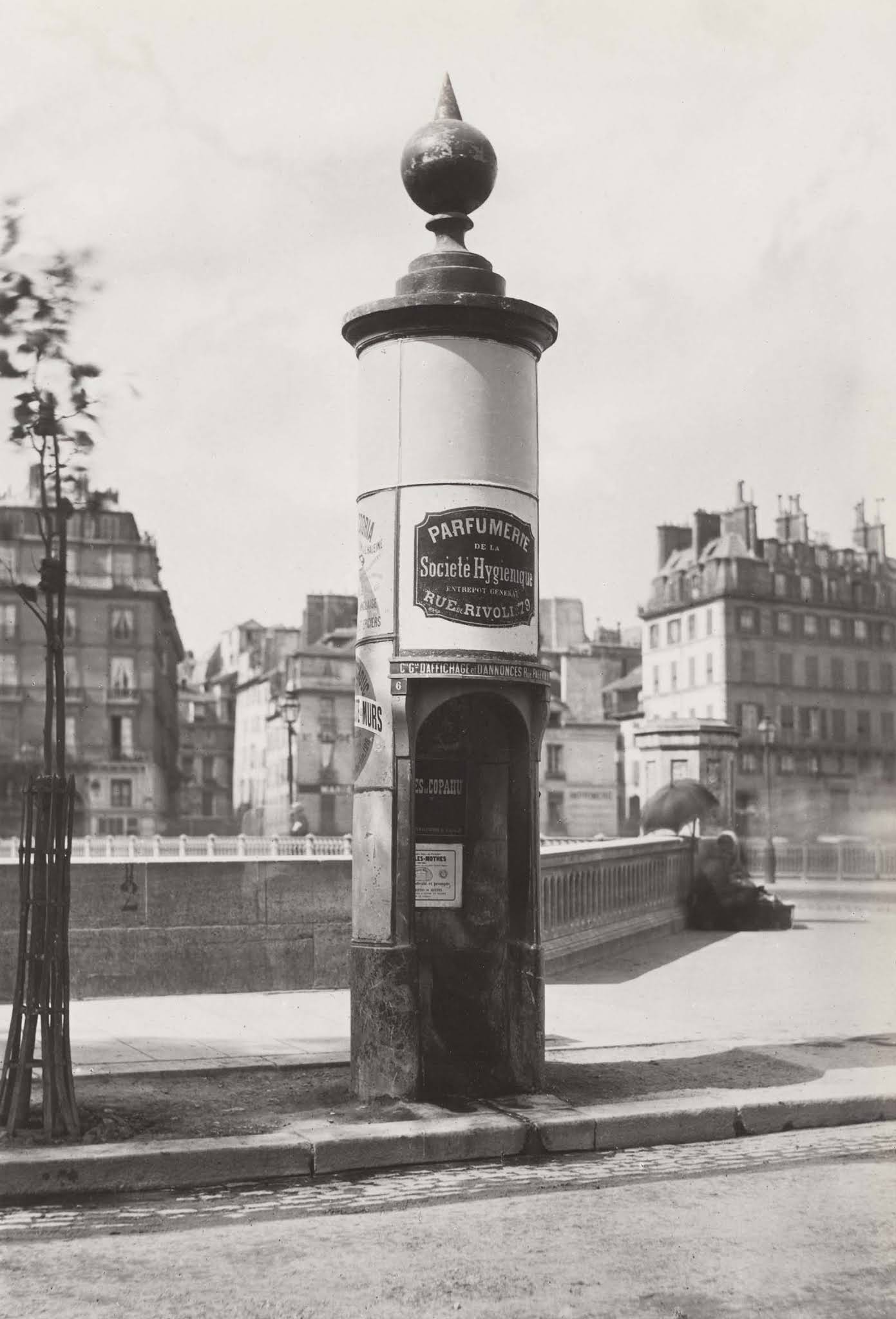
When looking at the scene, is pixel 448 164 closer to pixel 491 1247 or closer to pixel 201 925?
pixel 491 1247

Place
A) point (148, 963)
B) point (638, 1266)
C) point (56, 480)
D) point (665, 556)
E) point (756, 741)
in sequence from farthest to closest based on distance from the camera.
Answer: point (665, 556) < point (756, 741) < point (148, 963) < point (56, 480) < point (638, 1266)

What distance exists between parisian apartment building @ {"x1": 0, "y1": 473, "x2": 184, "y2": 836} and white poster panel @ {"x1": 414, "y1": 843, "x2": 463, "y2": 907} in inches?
2146

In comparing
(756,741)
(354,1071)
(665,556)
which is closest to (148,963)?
(354,1071)

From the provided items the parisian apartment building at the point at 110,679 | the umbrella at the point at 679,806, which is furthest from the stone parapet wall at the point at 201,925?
the parisian apartment building at the point at 110,679

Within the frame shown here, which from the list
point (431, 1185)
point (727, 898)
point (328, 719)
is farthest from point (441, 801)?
point (328, 719)

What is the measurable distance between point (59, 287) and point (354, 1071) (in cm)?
424

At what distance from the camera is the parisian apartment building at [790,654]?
8669 centimetres

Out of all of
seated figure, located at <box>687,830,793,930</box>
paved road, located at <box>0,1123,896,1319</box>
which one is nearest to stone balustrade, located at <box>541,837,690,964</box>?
seated figure, located at <box>687,830,793,930</box>

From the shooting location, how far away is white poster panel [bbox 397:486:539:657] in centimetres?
808

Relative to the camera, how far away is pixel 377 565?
27.1 ft

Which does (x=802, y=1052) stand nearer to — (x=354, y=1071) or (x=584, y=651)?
(x=354, y=1071)

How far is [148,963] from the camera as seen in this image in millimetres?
12156

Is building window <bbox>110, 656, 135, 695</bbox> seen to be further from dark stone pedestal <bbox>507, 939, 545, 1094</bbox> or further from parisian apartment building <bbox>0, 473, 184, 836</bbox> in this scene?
dark stone pedestal <bbox>507, 939, 545, 1094</bbox>

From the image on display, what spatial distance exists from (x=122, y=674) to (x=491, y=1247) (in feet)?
239
